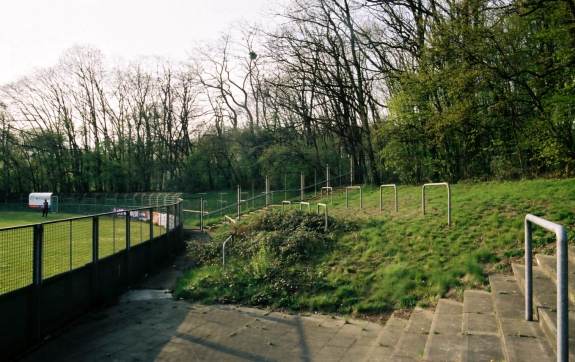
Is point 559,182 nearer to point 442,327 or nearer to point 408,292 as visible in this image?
point 408,292

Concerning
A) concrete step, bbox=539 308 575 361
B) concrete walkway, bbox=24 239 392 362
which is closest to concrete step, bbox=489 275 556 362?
concrete step, bbox=539 308 575 361

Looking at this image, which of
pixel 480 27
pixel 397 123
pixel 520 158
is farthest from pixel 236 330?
pixel 397 123

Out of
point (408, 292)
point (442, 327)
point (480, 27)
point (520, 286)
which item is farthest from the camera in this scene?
point (480, 27)

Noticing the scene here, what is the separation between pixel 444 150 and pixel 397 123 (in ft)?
9.57

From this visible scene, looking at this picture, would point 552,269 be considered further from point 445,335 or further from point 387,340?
point 387,340

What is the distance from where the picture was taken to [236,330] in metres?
6.72

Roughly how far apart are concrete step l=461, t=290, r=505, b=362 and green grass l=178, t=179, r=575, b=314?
872mm

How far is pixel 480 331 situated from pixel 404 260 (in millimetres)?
3958

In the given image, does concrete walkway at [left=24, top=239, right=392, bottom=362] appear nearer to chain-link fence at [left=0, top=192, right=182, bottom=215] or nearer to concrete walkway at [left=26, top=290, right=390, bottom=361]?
concrete walkway at [left=26, top=290, right=390, bottom=361]

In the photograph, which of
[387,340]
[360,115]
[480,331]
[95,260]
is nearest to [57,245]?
[95,260]

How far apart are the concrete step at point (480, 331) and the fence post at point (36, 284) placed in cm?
576

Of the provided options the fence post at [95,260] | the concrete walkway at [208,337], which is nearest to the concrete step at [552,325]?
the concrete walkway at [208,337]

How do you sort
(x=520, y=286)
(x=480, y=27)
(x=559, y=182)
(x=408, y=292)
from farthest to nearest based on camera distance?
(x=480, y=27)
(x=559, y=182)
(x=408, y=292)
(x=520, y=286)

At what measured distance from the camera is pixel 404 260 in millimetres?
8562
